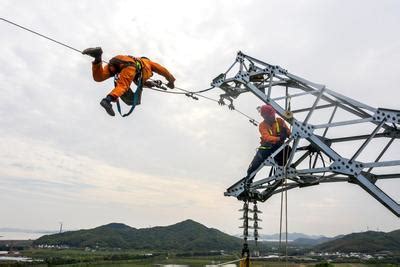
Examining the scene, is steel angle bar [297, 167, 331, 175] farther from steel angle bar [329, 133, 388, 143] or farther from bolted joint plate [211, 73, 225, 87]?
bolted joint plate [211, 73, 225, 87]

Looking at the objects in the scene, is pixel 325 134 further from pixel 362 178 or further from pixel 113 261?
Result: pixel 113 261

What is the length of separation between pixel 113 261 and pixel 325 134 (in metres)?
140

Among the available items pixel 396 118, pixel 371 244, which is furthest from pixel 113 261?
pixel 396 118

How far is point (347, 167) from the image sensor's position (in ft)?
27.1

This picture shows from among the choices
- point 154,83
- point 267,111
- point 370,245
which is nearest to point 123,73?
point 154,83

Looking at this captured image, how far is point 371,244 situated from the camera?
183000mm

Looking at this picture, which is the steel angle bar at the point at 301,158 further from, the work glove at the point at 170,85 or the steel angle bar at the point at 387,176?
the work glove at the point at 170,85

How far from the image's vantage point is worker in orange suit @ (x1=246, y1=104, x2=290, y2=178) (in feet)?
32.4

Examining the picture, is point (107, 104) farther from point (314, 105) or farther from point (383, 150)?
point (383, 150)

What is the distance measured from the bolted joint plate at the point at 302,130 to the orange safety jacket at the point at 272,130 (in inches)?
29.4

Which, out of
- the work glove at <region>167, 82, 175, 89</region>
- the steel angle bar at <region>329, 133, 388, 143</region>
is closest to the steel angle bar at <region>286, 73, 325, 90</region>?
the steel angle bar at <region>329, 133, 388, 143</region>

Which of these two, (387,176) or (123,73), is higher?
(123,73)

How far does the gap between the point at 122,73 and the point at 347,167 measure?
18.0 feet

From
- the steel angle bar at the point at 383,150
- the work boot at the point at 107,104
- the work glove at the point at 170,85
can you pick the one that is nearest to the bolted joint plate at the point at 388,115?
the steel angle bar at the point at 383,150
